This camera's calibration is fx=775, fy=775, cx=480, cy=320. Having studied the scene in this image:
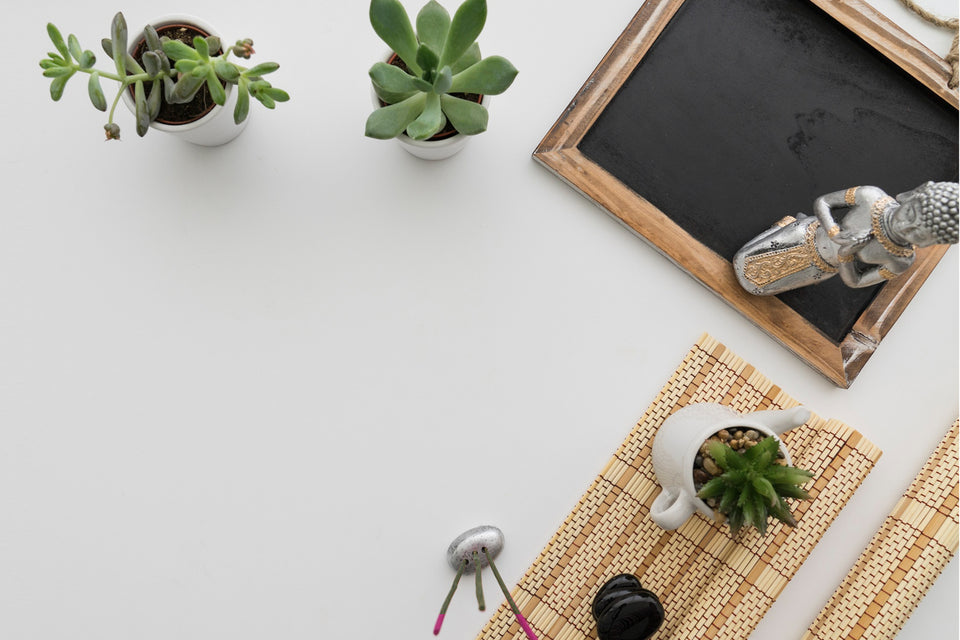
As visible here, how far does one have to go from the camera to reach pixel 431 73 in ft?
2.33

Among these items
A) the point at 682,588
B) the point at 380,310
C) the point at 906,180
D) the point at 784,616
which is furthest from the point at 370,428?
the point at 906,180

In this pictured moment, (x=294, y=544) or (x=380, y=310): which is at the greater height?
(x=380, y=310)

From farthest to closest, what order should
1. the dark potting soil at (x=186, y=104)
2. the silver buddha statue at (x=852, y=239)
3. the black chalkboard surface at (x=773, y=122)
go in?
1. the black chalkboard surface at (x=773, y=122)
2. the dark potting soil at (x=186, y=104)
3. the silver buddha statue at (x=852, y=239)

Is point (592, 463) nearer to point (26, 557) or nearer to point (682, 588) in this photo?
point (682, 588)

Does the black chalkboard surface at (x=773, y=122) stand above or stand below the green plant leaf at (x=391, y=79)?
above

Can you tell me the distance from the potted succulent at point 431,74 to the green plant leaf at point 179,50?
0.16 m

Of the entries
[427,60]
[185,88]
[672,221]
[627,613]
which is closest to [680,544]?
[627,613]

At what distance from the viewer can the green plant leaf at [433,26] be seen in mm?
713

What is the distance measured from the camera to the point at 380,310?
871 mm

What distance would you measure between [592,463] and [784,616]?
0.27 m

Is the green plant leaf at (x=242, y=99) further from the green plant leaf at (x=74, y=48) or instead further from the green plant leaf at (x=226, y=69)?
the green plant leaf at (x=74, y=48)

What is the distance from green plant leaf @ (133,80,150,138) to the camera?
70 cm

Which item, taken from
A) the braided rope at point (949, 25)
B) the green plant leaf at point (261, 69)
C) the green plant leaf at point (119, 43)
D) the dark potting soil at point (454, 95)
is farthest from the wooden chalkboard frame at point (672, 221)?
the green plant leaf at point (119, 43)

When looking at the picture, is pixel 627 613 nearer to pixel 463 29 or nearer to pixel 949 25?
pixel 463 29
